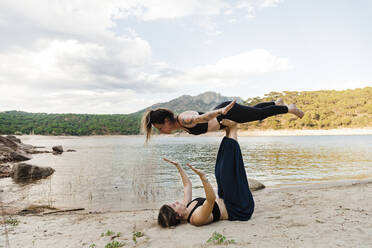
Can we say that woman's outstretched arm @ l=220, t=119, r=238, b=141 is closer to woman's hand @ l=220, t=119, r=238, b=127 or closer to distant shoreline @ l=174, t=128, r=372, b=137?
woman's hand @ l=220, t=119, r=238, b=127

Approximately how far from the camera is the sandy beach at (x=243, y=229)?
12.5ft

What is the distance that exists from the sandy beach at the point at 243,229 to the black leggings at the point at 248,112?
2.12 meters

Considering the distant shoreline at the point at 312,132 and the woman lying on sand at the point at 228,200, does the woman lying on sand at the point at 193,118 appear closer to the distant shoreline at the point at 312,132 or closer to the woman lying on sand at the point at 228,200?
the woman lying on sand at the point at 228,200

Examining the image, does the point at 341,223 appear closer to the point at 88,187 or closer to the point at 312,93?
the point at 88,187

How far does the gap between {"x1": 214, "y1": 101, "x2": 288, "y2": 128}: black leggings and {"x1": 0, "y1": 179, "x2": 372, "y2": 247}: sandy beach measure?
2124 millimetres

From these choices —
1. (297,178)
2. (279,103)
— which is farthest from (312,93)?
(279,103)

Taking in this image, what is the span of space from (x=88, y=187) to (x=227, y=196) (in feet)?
28.1

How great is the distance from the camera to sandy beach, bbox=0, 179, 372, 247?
3824 mm

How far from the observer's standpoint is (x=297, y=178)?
41.7 ft

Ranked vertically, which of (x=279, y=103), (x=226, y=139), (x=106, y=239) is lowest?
(x=106, y=239)

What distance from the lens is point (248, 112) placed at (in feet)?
16.8

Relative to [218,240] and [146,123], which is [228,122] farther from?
[218,240]

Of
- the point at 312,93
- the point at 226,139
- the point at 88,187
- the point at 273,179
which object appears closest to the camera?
the point at 226,139

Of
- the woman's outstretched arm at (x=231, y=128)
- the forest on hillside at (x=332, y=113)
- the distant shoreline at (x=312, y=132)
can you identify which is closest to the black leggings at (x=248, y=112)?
the woman's outstretched arm at (x=231, y=128)
